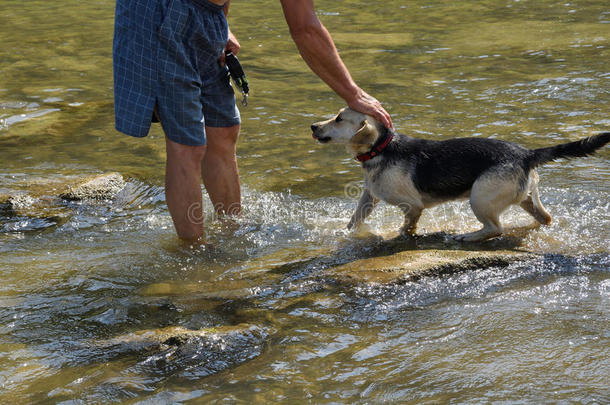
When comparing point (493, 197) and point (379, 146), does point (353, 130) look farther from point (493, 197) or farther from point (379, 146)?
point (493, 197)

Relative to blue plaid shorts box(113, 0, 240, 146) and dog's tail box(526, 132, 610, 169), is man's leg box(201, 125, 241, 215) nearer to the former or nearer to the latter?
blue plaid shorts box(113, 0, 240, 146)

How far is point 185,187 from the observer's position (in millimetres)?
4988

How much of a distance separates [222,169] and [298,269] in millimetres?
1181

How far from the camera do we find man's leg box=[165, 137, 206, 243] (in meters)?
4.87

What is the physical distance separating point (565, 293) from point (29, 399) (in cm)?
295

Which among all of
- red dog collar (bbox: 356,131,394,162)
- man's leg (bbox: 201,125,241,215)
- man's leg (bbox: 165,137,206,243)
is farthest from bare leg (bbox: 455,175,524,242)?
man's leg (bbox: 165,137,206,243)

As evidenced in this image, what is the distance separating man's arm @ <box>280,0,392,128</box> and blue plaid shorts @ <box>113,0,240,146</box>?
1.55 ft

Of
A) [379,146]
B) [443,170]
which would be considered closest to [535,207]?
[443,170]

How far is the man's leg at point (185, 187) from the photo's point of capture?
4871 millimetres

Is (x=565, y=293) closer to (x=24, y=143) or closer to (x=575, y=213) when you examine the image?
(x=575, y=213)

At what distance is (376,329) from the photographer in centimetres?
394

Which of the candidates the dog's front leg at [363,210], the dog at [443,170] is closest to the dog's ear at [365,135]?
the dog at [443,170]

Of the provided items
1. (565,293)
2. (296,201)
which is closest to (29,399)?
(565,293)

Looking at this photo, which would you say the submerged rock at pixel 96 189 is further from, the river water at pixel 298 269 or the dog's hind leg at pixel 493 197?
the dog's hind leg at pixel 493 197
